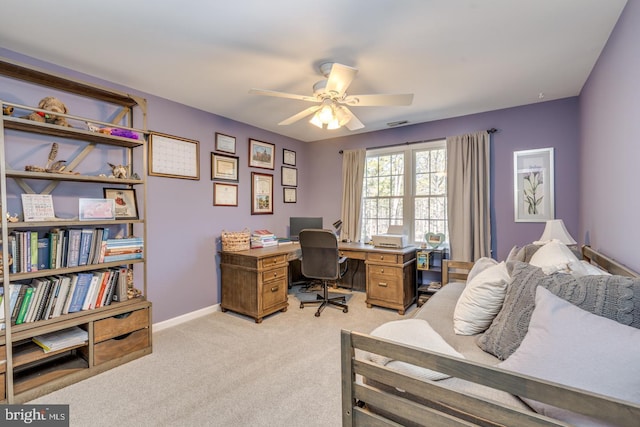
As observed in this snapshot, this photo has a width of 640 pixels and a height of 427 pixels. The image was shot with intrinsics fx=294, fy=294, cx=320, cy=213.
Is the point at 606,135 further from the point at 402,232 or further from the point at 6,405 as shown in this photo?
the point at 6,405

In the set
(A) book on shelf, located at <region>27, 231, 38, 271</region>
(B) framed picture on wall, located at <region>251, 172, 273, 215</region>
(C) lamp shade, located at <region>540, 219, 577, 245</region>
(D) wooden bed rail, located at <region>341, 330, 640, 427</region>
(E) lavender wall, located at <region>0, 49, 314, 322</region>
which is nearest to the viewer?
(D) wooden bed rail, located at <region>341, 330, 640, 427</region>

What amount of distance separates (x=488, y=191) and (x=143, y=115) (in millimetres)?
3864

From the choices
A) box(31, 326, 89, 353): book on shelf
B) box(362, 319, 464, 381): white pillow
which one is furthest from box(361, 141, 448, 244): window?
box(31, 326, 89, 353): book on shelf

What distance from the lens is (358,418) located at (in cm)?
115

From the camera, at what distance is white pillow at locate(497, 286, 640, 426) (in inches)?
35.7

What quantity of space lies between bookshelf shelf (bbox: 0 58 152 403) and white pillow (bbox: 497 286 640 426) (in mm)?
2696

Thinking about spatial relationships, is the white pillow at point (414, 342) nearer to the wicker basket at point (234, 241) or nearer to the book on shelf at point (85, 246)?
the book on shelf at point (85, 246)

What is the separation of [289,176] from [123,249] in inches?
109

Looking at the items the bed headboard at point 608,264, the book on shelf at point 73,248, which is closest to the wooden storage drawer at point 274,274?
the book on shelf at point 73,248

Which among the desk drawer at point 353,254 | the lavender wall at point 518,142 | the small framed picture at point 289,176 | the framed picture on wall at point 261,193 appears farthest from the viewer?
the small framed picture at point 289,176

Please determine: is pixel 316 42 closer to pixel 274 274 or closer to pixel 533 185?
pixel 274 274

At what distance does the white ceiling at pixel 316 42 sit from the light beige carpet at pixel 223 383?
2.43m

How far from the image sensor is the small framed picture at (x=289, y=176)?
473 centimetres

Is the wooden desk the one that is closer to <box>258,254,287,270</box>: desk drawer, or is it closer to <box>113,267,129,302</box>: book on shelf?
<box>258,254,287,270</box>: desk drawer
